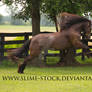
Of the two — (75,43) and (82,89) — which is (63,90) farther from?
(75,43)

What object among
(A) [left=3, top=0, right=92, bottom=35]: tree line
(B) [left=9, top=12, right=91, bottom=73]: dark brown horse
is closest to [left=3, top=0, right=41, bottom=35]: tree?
(A) [left=3, top=0, right=92, bottom=35]: tree line

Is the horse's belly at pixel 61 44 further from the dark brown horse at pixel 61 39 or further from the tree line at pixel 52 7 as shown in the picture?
the tree line at pixel 52 7

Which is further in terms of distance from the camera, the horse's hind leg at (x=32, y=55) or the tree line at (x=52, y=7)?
the tree line at (x=52, y=7)

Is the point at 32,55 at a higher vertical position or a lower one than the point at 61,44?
lower

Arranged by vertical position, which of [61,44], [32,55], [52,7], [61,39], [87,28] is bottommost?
[32,55]

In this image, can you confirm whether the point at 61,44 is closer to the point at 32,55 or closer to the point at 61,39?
the point at 61,39

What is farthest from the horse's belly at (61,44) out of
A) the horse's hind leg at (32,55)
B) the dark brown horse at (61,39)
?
the horse's hind leg at (32,55)

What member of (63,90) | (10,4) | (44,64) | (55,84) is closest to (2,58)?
(44,64)

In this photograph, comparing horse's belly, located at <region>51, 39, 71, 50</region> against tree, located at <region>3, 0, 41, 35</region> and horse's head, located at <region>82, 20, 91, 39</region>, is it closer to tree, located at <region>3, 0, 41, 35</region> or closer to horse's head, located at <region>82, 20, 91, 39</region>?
horse's head, located at <region>82, 20, 91, 39</region>

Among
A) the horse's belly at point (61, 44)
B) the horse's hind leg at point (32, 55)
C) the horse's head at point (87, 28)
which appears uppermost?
the horse's head at point (87, 28)

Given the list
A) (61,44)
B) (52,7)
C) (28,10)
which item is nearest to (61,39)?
(61,44)

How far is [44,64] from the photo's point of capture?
1225 centimetres

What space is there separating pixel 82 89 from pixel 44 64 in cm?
636

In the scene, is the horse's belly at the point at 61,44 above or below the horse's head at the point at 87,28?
below
